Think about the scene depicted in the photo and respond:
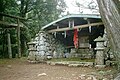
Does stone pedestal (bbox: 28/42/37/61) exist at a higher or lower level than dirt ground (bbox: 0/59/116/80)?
higher

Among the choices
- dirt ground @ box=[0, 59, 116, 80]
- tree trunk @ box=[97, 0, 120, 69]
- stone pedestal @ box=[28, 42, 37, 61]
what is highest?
tree trunk @ box=[97, 0, 120, 69]

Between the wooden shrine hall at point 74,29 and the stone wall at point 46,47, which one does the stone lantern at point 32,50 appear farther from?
the wooden shrine hall at point 74,29

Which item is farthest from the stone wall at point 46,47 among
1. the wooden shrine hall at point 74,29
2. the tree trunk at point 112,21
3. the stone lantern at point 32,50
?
the tree trunk at point 112,21


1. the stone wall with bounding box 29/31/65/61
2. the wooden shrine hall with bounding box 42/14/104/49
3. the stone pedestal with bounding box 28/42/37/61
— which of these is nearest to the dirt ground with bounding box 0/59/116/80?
the stone pedestal with bounding box 28/42/37/61

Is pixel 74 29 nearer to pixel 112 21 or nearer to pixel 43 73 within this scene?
pixel 43 73

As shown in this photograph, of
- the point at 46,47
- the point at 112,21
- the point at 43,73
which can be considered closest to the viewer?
the point at 112,21

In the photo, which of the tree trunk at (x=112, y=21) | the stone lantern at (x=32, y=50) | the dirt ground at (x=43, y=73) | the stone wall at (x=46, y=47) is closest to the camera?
the tree trunk at (x=112, y=21)

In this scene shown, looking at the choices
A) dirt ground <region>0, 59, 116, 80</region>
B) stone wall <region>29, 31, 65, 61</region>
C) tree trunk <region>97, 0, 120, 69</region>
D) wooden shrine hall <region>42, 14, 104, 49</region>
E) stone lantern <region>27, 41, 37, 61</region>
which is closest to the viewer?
tree trunk <region>97, 0, 120, 69</region>

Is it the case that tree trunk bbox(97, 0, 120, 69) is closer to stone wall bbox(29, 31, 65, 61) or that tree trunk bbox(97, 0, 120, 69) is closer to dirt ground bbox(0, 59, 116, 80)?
dirt ground bbox(0, 59, 116, 80)

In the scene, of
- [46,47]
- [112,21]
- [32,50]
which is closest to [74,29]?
[46,47]

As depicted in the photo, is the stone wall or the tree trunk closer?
the tree trunk

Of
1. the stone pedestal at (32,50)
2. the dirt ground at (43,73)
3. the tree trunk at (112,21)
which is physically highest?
the tree trunk at (112,21)

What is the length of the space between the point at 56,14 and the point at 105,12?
16.5m

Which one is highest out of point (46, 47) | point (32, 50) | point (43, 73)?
point (46, 47)
